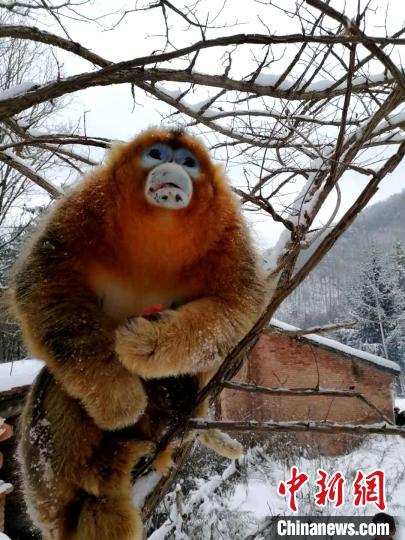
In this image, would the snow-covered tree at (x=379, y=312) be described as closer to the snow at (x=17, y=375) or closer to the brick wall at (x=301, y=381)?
the brick wall at (x=301, y=381)

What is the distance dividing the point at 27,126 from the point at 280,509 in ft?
30.1

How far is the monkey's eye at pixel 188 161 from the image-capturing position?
72.9 inches

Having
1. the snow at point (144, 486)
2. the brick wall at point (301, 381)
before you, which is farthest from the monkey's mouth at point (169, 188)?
the brick wall at point (301, 381)

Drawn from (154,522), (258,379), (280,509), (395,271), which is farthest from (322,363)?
(395,271)

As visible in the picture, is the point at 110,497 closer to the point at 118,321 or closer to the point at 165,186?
the point at 118,321

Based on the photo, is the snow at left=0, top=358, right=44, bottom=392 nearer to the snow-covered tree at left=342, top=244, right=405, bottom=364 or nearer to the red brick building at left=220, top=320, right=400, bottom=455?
the red brick building at left=220, top=320, right=400, bottom=455

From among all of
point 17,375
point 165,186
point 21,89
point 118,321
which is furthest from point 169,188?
point 17,375

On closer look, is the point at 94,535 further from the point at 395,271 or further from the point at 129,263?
the point at 395,271

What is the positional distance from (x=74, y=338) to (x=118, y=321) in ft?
1.10

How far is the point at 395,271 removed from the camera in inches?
1516

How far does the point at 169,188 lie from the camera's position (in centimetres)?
165

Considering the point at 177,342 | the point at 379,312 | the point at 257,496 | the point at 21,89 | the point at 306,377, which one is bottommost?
the point at 257,496

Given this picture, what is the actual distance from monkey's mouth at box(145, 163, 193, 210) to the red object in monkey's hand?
362mm

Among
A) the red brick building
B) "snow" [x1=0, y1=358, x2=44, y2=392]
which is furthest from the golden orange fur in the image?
the red brick building
